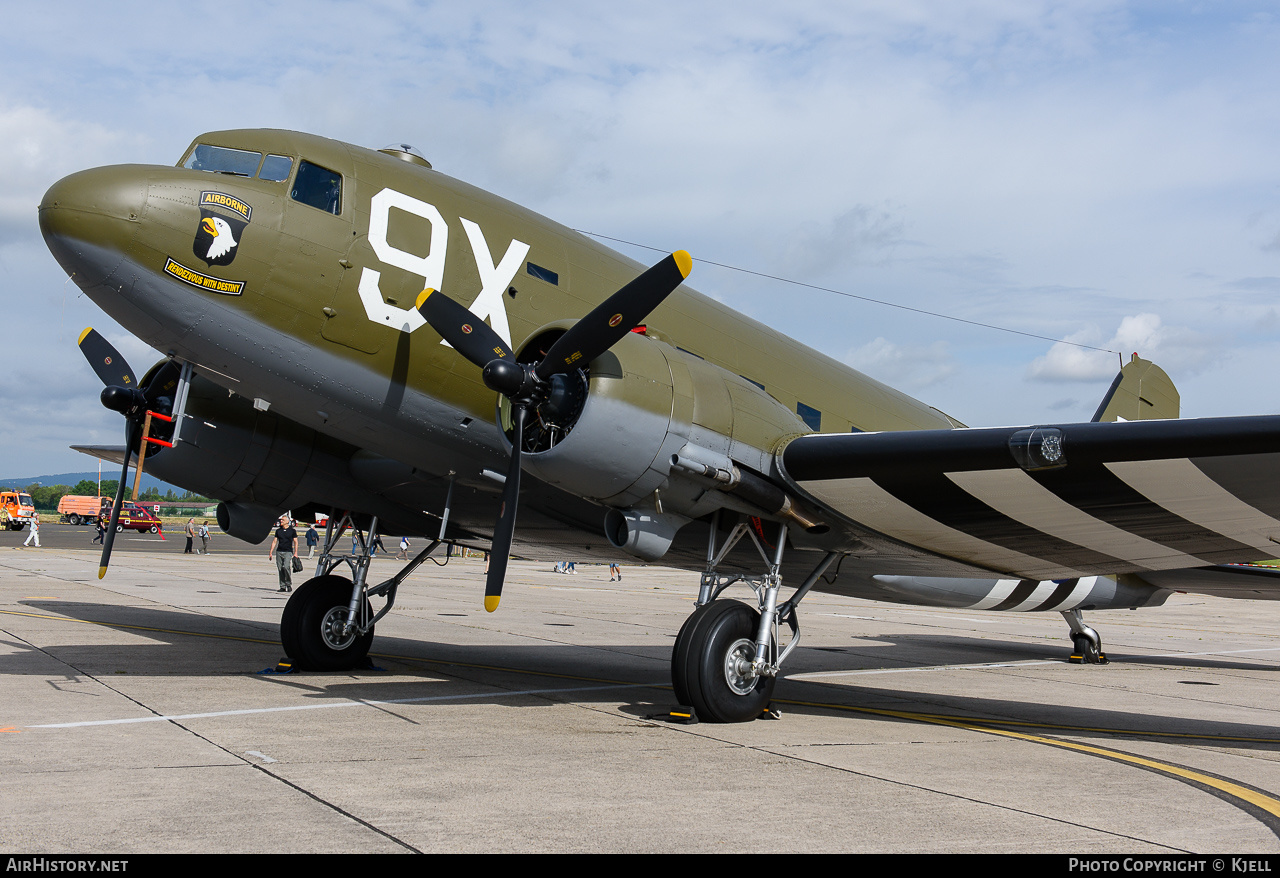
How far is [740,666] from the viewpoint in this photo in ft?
30.5

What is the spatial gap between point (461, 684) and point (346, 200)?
18.1 feet

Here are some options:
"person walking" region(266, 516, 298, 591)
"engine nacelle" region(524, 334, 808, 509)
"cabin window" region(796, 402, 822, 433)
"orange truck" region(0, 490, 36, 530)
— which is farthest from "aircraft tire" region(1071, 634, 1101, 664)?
"orange truck" region(0, 490, 36, 530)

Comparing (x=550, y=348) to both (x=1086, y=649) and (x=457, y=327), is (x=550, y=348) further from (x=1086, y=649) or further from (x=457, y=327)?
(x=1086, y=649)

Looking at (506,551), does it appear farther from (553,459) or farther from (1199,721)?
(1199,721)

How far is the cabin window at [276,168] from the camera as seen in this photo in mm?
8680

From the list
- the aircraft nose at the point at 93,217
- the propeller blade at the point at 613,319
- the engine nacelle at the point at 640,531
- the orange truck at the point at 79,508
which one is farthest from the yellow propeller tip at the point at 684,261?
the orange truck at the point at 79,508

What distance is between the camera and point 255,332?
8.41 metres

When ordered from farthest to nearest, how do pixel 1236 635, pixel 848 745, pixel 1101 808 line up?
pixel 1236 635 → pixel 848 745 → pixel 1101 808

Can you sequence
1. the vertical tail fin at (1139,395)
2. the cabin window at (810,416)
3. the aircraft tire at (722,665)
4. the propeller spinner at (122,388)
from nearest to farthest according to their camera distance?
1. the aircraft tire at (722,665)
2. the propeller spinner at (122,388)
3. the cabin window at (810,416)
4. the vertical tail fin at (1139,395)

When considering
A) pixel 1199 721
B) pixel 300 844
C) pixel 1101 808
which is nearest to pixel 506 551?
pixel 300 844

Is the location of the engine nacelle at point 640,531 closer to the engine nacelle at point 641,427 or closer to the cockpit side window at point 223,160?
the engine nacelle at point 641,427

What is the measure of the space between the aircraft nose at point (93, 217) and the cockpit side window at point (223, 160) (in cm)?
92

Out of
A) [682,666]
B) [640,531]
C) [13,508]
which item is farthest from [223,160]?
[13,508]

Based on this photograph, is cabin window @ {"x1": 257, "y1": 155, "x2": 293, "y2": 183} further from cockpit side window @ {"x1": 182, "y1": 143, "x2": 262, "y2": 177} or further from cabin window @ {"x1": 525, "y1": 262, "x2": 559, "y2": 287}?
cabin window @ {"x1": 525, "y1": 262, "x2": 559, "y2": 287}
